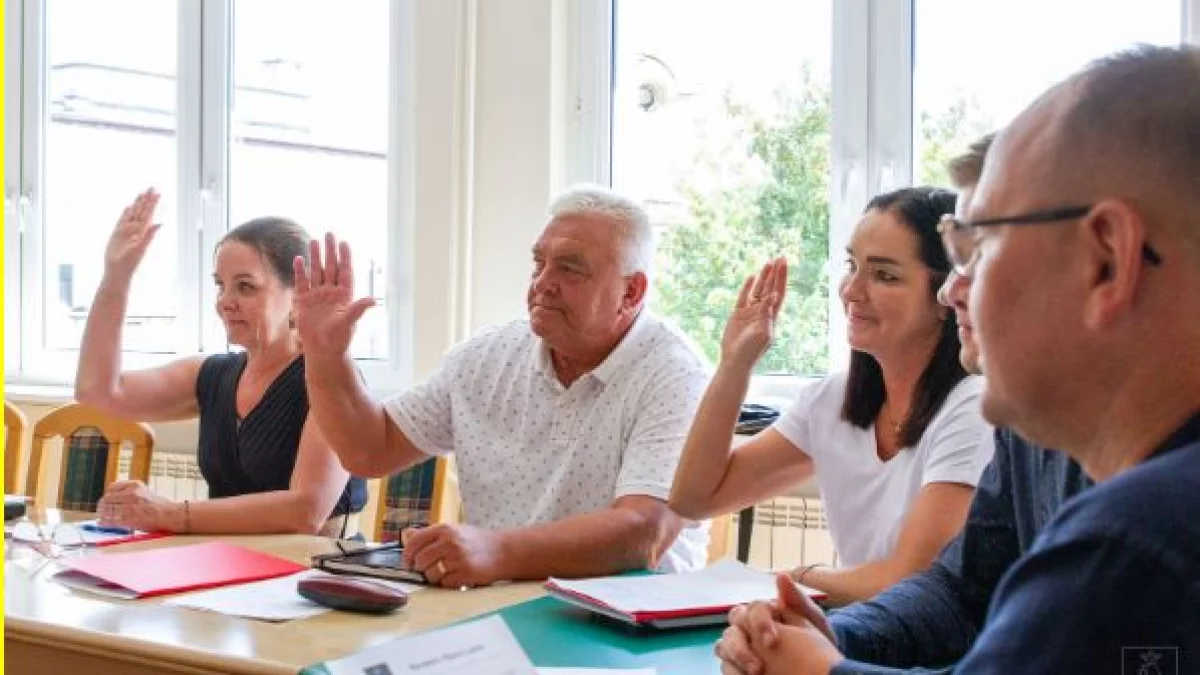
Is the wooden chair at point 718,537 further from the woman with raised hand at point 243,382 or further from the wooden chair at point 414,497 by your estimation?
the woman with raised hand at point 243,382

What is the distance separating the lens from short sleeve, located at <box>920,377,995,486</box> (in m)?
1.92

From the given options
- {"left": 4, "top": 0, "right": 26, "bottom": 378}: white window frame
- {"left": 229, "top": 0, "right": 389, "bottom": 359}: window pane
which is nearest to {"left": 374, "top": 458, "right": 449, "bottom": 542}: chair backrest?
{"left": 229, "top": 0, "right": 389, "bottom": 359}: window pane

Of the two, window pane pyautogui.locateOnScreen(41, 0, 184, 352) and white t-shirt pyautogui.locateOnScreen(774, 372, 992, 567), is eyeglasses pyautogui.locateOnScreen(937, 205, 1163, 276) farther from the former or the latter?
window pane pyautogui.locateOnScreen(41, 0, 184, 352)

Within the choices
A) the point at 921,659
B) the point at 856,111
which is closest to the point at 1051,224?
the point at 921,659

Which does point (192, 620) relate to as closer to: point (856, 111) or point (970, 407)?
point (970, 407)

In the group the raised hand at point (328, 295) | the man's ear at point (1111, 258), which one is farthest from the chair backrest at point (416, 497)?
the man's ear at point (1111, 258)

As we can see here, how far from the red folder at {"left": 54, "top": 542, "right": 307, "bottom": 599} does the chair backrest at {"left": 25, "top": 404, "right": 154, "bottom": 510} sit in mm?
1077

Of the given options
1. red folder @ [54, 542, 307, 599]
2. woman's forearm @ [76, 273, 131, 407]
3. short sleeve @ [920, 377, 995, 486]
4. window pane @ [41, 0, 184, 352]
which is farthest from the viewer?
window pane @ [41, 0, 184, 352]

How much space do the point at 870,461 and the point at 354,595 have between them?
899 mm

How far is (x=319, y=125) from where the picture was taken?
4336mm

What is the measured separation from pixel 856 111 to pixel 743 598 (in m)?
2.07

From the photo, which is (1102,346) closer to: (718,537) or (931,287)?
(931,287)

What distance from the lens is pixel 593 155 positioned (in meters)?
3.80

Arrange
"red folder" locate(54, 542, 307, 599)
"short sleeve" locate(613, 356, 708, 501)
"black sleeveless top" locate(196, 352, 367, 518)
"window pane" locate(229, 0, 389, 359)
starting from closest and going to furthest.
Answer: "red folder" locate(54, 542, 307, 599)
"short sleeve" locate(613, 356, 708, 501)
"black sleeveless top" locate(196, 352, 367, 518)
"window pane" locate(229, 0, 389, 359)
